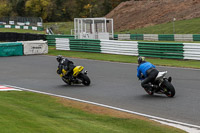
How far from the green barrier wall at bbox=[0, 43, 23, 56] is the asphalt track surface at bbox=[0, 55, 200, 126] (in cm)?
638

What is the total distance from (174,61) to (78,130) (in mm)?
15373

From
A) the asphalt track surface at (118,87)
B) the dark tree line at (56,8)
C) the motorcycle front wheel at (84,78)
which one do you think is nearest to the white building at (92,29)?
the asphalt track surface at (118,87)

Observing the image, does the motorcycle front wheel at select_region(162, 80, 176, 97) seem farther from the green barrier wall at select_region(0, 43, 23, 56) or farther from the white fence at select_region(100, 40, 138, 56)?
the green barrier wall at select_region(0, 43, 23, 56)

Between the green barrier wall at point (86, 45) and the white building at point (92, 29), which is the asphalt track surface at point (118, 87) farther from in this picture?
the white building at point (92, 29)

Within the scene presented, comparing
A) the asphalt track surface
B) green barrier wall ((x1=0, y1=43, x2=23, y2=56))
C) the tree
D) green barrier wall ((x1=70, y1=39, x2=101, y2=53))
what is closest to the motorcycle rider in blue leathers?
the asphalt track surface

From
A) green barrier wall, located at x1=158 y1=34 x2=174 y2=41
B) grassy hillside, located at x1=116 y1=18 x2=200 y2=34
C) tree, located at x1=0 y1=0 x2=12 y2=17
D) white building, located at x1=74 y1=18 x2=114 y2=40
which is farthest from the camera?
tree, located at x1=0 y1=0 x2=12 y2=17

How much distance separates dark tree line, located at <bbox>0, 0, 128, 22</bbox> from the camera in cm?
8238

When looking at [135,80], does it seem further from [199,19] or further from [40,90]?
[199,19]

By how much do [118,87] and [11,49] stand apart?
16381mm

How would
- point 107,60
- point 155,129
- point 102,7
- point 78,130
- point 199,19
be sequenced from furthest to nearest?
point 102,7 → point 199,19 → point 107,60 → point 155,129 → point 78,130

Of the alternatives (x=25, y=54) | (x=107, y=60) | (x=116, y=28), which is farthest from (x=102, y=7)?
(x=107, y=60)

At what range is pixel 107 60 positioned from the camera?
948 inches

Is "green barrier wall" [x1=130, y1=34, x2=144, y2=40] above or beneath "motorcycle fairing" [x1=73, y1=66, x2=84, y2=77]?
above

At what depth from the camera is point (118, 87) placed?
14500 mm
